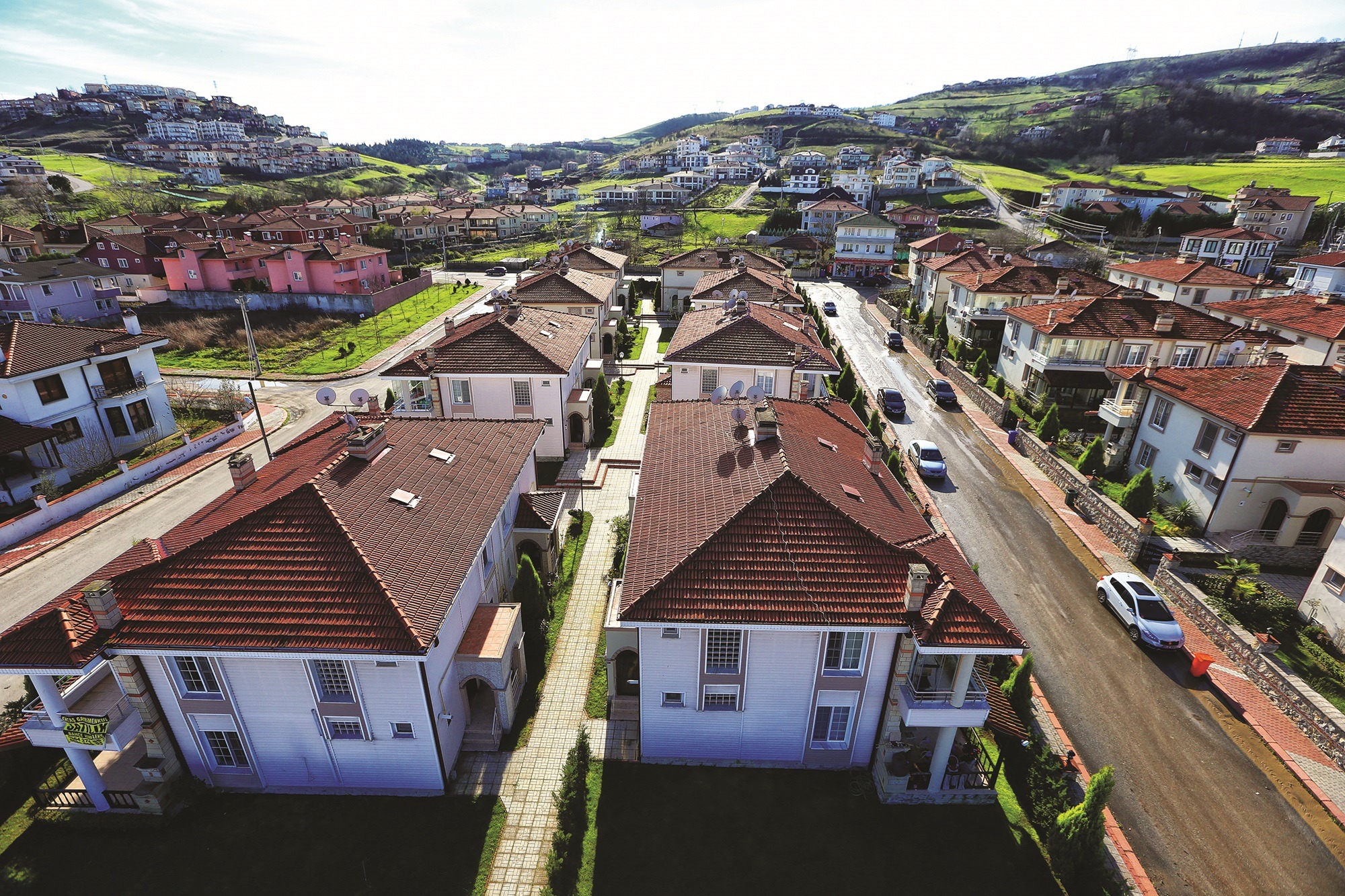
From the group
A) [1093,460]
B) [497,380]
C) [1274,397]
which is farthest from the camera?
[497,380]

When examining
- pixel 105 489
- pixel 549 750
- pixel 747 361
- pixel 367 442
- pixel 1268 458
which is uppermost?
pixel 367 442

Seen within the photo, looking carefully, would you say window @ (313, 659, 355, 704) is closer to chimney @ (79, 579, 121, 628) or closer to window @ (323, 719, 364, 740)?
window @ (323, 719, 364, 740)

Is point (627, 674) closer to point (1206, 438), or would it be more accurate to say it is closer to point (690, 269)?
point (1206, 438)

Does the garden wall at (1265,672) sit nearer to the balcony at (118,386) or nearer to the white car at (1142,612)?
the white car at (1142,612)

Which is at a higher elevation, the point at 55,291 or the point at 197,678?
the point at 55,291

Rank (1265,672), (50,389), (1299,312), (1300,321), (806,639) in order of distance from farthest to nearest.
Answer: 1. (1299,312)
2. (1300,321)
3. (50,389)
4. (1265,672)
5. (806,639)

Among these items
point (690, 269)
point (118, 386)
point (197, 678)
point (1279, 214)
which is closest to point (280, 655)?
point (197, 678)

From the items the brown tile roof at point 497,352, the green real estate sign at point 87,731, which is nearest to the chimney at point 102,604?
the green real estate sign at point 87,731

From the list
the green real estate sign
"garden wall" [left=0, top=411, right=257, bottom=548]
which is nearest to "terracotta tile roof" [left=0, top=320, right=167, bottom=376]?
"garden wall" [left=0, top=411, right=257, bottom=548]

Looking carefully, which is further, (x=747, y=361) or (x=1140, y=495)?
(x=747, y=361)
